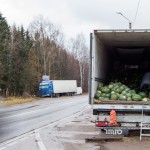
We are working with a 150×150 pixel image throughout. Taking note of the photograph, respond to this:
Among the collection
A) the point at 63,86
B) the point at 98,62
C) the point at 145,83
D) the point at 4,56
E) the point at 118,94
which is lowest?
the point at 118,94

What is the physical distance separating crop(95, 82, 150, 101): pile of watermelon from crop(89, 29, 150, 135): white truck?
0.24 metres

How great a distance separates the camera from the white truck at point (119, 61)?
45.1ft

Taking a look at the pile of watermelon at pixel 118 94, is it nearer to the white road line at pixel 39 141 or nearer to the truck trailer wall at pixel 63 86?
the white road line at pixel 39 141

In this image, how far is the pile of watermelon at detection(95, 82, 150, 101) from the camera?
Answer: 14.2 metres

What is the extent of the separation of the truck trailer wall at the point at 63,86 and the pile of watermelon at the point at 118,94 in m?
50.4

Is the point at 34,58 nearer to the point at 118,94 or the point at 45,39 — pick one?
the point at 45,39

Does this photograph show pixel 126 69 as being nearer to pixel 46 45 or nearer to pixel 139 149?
pixel 139 149

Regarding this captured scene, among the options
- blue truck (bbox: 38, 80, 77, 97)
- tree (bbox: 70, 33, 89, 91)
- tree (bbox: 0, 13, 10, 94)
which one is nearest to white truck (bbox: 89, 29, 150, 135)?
tree (bbox: 0, 13, 10, 94)

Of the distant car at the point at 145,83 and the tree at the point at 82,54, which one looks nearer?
the distant car at the point at 145,83

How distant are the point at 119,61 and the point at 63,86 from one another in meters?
52.2

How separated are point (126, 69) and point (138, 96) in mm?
3998

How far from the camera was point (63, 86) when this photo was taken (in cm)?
7062

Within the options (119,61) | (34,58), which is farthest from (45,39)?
(119,61)

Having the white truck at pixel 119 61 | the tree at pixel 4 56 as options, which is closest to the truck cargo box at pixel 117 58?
the white truck at pixel 119 61
